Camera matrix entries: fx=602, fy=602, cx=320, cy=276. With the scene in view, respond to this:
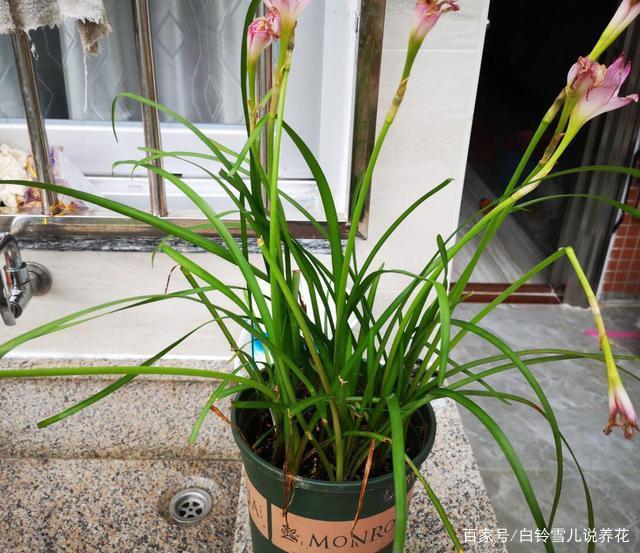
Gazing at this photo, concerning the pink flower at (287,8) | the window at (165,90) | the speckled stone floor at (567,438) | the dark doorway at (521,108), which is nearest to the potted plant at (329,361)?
the pink flower at (287,8)

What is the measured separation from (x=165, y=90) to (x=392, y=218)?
781 mm

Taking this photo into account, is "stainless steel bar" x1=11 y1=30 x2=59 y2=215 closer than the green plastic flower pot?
No

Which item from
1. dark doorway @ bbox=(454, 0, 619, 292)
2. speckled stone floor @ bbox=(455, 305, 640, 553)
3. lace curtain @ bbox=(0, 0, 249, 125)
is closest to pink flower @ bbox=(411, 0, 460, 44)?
lace curtain @ bbox=(0, 0, 249, 125)

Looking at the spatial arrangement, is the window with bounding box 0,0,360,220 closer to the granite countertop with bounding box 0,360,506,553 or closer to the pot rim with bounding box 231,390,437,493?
the granite countertop with bounding box 0,360,506,553

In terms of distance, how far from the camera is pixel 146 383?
0.90 meters

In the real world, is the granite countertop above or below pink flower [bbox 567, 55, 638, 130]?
below

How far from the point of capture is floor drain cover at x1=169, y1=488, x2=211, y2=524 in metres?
0.74

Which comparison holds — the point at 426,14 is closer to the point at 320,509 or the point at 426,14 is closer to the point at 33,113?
the point at 320,509

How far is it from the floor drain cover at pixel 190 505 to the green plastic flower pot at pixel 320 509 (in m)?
0.22

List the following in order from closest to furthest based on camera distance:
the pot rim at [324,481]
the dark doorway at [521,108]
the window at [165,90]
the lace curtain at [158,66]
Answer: the pot rim at [324,481], the window at [165,90], the lace curtain at [158,66], the dark doorway at [521,108]

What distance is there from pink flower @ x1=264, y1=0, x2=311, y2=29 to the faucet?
0.53 m

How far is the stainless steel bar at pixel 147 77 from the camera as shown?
760 millimetres

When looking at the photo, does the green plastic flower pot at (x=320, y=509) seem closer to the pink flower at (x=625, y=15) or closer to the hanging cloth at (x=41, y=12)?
the pink flower at (x=625, y=15)

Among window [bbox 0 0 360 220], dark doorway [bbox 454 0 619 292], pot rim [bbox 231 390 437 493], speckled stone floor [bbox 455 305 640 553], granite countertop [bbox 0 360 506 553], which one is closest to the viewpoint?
pot rim [bbox 231 390 437 493]
